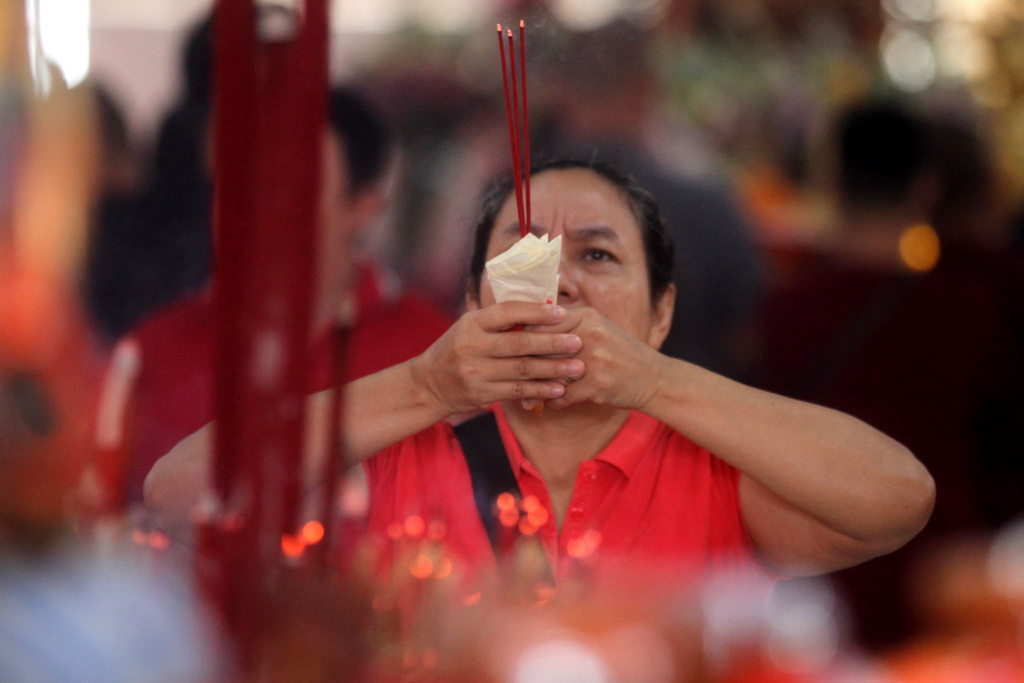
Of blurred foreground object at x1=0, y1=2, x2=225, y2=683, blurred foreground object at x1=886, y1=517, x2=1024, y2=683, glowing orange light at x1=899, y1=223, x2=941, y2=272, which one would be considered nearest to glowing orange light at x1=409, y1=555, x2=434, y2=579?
blurred foreground object at x1=0, y1=2, x2=225, y2=683

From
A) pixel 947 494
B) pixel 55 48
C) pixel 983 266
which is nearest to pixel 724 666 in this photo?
pixel 947 494

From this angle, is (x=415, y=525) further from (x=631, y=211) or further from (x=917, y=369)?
(x=917, y=369)

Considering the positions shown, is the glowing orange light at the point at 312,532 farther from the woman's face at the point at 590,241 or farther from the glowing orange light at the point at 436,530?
the woman's face at the point at 590,241

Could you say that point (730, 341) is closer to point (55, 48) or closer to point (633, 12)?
point (633, 12)

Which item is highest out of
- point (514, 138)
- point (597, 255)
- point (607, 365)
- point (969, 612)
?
point (514, 138)

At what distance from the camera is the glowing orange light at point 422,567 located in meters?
0.80

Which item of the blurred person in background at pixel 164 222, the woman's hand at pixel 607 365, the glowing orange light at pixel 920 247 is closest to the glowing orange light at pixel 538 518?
the woman's hand at pixel 607 365

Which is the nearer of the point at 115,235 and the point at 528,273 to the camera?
the point at 528,273

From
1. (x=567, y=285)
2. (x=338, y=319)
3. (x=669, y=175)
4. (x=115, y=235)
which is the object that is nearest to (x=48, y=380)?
(x=115, y=235)

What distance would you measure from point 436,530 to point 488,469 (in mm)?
71

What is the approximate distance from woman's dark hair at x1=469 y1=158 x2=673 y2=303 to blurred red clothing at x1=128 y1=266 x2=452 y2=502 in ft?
0.21

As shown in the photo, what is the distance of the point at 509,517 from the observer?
2.65 ft

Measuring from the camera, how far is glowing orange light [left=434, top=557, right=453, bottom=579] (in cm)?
80

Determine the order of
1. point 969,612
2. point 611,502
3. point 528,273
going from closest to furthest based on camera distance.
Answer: point 528,273
point 611,502
point 969,612
